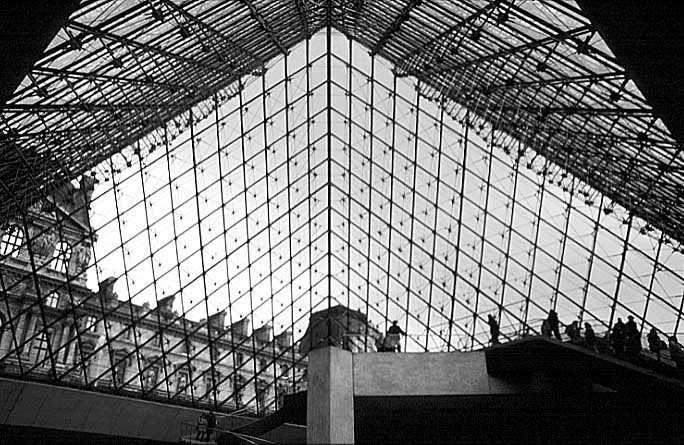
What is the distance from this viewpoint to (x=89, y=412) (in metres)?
24.7

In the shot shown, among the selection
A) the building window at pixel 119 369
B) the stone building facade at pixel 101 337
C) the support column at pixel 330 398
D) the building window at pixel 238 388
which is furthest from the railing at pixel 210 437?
the building window at pixel 238 388

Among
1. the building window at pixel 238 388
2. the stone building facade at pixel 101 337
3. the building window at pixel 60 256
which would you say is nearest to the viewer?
the stone building facade at pixel 101 337

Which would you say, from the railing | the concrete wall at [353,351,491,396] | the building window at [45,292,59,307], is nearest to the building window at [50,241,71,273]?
the building window at [45,292,59,307]

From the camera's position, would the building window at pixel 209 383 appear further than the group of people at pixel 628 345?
Yes

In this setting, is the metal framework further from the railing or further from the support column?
the support column

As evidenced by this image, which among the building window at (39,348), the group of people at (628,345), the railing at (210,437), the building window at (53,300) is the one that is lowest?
the railing at (210,437)

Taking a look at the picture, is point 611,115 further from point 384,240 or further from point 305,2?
point 384,240

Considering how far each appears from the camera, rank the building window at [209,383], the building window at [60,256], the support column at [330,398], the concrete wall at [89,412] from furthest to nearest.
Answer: the building window at [209,383] → the building window at [60,256] → the concrete wall at [89,412] → the support column at [330,398]

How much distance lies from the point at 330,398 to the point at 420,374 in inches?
98.0

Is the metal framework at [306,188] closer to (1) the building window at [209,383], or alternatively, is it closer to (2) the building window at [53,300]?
(1) the building window at [209,383]

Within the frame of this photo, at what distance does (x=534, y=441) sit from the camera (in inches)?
696

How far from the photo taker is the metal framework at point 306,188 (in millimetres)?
20000

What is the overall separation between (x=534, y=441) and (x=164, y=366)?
19996mm

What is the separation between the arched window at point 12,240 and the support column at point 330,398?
19821 mm
